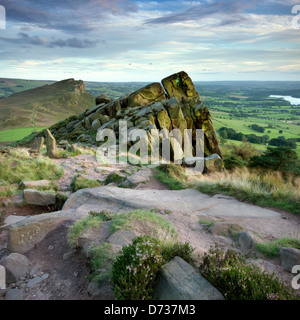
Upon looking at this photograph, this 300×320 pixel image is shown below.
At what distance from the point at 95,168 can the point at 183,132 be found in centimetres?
1432

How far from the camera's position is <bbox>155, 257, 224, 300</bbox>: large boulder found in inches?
141

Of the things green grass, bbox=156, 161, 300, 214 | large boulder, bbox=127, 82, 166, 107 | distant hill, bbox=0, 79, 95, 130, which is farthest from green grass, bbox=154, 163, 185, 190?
distant hill, bbox=0, 79, 95, 130

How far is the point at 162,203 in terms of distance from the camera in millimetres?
8336

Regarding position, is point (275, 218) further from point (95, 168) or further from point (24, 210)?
point (95, 168)

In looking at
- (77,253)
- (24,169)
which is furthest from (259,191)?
(24,169)

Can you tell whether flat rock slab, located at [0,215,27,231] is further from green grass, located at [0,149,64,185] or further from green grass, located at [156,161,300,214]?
green grass, located at [156,161,300,214]

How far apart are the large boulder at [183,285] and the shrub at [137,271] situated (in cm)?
17

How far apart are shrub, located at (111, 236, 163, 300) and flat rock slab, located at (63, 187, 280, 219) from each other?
141 inches

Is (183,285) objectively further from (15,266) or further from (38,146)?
(38,146)

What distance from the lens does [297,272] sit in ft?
15.5

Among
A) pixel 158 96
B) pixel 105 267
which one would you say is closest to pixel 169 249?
pixel 105 267

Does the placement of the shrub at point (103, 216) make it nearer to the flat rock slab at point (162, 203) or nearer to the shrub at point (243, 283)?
the flat rock slab at point (162, 203)

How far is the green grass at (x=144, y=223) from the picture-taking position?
577cm
